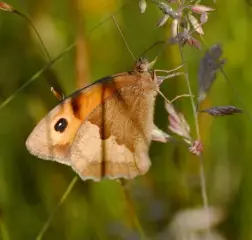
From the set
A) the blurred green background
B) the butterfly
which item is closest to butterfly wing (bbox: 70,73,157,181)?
the butterfly

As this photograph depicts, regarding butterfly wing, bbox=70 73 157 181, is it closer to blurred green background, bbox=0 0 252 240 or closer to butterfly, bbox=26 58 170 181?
butterfly, bbox=26 58 170 181

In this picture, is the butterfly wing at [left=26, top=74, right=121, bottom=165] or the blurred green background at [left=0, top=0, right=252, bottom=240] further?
the blurred green background at [left=0, top=0, right=252, bottom=240]

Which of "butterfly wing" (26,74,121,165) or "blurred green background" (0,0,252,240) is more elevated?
"butterfly wing" (26,74,121,165)

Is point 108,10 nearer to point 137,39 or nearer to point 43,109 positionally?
point 137,39

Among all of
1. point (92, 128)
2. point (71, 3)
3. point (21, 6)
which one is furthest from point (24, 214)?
point (21, 6)

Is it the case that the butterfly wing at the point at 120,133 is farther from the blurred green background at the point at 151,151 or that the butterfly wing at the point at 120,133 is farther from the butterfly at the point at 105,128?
the blurred green background at the point at 151,151

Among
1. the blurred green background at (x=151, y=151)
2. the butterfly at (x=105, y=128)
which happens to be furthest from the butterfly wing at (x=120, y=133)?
the blurred green background at (x=151, y=151)

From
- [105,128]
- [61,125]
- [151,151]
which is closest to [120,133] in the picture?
[105,128]
